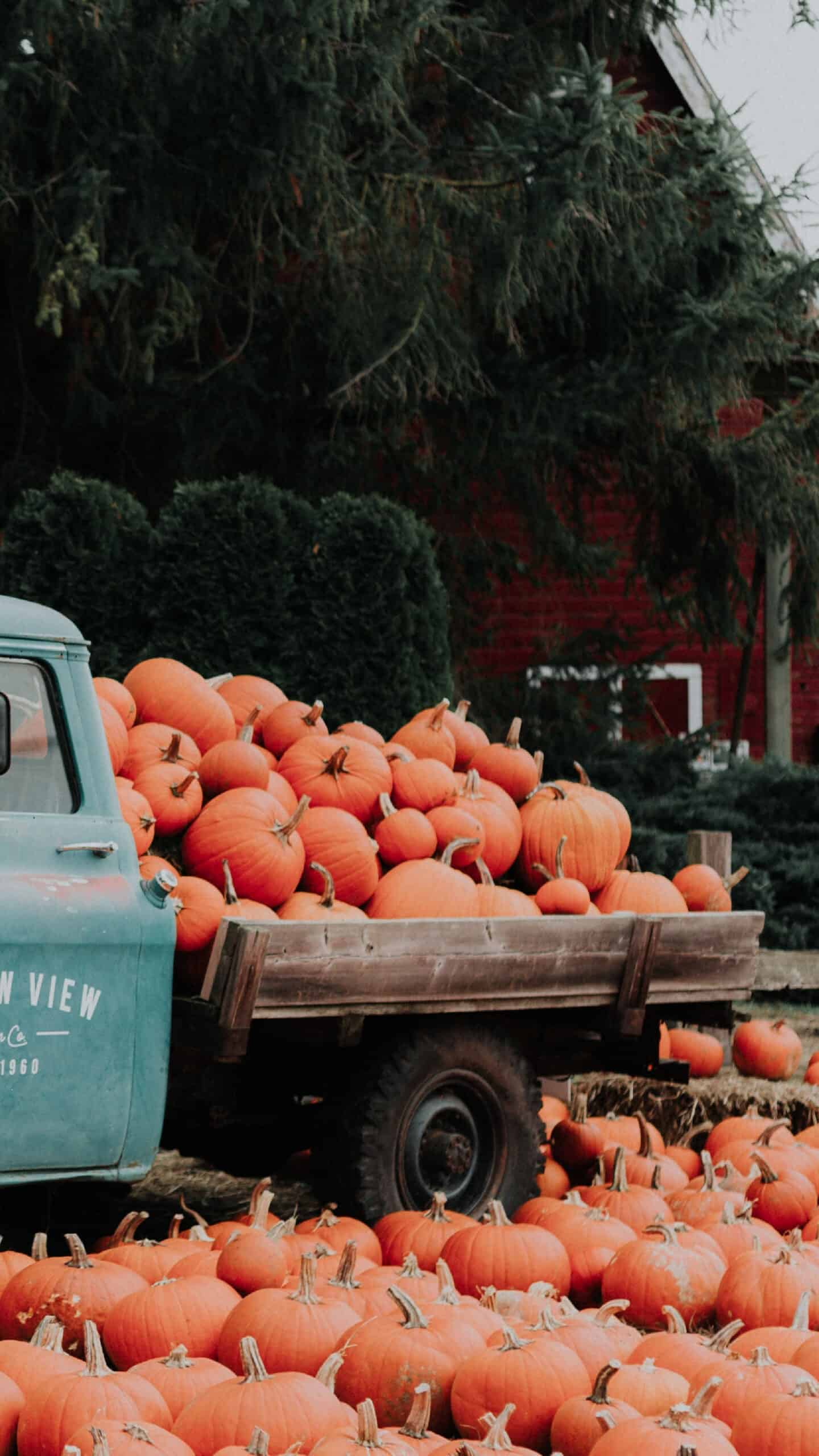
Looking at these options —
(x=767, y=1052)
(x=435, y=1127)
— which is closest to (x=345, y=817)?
(x=435, y=1127)

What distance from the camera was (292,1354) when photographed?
133 inches

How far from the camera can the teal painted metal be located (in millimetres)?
3896

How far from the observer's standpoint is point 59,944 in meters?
3.96

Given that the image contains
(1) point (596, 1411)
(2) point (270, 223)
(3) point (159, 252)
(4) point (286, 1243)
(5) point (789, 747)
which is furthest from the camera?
(5) point (789, 747)

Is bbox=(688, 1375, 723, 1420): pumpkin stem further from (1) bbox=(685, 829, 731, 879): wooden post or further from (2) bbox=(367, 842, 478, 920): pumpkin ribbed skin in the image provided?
(1) bbox=(685, 829, 731, 879): wooden post

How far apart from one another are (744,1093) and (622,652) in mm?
6208

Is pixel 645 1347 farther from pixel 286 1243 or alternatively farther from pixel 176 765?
pixel 176 765

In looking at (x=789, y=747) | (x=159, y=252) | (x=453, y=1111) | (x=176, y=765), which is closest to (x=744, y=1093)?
(x=453, y=1111)

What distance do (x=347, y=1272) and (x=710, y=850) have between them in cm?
385

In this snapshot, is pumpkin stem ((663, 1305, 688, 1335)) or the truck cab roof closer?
pumpkin stem ((663, 1305, 688, 1335))

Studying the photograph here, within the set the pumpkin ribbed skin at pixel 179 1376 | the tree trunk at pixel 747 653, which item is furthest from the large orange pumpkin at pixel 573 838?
the tree trunk at pixel 747 653

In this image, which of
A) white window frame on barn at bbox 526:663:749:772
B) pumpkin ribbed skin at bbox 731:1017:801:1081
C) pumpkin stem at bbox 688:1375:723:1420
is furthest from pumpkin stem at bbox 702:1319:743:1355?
white window frame on barn at bbox 526:663:749:772

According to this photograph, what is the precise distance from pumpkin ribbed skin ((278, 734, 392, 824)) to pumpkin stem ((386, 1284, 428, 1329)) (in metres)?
2.22

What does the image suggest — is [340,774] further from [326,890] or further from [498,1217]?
[498,1217]
